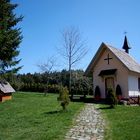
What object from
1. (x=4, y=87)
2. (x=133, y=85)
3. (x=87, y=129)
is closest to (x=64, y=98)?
(x=87, y=129)

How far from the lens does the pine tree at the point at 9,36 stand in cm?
2557

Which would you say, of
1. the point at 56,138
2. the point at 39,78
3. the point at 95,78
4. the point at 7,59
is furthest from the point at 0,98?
the point at 39,78

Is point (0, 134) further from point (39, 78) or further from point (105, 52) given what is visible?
point (39, 78)

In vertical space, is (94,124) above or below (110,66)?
below

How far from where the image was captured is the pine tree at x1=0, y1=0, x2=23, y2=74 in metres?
25.6

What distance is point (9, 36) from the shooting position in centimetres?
2533

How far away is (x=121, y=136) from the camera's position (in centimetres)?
1135

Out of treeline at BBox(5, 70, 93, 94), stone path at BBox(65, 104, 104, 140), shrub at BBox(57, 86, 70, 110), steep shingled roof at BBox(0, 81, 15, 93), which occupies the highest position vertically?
treeline at BBox(5, 70, 93, 94)

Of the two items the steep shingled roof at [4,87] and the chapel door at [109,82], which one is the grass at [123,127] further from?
the steep shingled roof at [4,87]

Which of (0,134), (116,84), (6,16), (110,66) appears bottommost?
(0,134)

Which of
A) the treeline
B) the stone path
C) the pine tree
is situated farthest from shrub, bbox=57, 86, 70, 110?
the treeline

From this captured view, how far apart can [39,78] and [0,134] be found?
67.6 m

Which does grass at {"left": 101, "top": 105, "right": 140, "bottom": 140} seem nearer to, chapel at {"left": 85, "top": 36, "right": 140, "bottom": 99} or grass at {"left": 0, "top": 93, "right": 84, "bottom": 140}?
grass at {"left": 0, "top": 93, "right": 84, "bottom": 140}

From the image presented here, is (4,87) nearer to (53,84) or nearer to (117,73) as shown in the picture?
(117,73)
